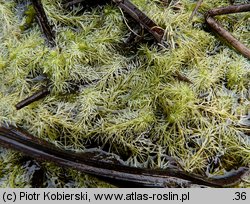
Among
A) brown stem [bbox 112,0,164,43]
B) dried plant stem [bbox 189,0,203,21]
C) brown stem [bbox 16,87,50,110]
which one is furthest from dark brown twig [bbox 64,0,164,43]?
brown stem [bbox 16,87,50,110]

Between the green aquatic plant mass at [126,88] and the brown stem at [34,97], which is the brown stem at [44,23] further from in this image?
the brown stem at [34,97]

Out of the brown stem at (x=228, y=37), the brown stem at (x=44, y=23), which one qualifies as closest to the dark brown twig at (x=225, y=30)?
the brown stem at (x=228, y=37)

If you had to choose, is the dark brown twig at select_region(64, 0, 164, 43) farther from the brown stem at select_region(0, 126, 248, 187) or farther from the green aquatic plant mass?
the brown stem at select_region(0, 126, 248, 187)

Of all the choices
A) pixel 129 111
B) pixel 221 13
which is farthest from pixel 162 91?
pixel 221 13

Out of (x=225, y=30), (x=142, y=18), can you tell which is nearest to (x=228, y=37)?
(x=225, y=30)
